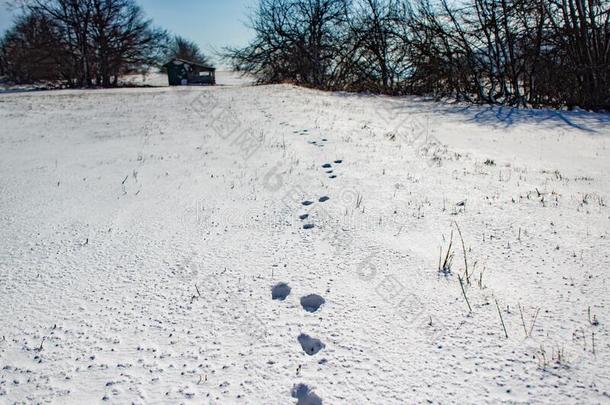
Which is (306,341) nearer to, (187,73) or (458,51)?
(458,51)

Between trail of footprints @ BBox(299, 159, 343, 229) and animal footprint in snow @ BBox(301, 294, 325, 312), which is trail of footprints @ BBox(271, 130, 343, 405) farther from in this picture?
trail of footprints @ BBox(299, 159, 343, 229)

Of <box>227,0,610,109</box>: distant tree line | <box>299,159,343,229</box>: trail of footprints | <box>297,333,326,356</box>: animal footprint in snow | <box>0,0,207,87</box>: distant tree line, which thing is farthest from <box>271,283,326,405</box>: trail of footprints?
<box>0,0,207,87</box>: distant tree line

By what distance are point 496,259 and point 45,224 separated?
4249 millimetres

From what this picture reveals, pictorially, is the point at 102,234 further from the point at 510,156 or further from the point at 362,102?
the point at 362,102

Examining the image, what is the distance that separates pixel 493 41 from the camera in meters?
12.8

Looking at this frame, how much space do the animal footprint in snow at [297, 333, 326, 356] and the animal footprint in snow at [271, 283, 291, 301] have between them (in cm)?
40

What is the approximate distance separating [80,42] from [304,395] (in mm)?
31940

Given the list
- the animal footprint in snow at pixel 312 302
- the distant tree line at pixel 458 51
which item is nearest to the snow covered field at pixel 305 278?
the animal footprint in snow at pixel 312 302

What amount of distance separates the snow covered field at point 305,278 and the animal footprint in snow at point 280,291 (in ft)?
0.06

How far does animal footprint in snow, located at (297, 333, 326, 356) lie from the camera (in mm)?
1943

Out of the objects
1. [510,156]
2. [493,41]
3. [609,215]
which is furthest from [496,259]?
[493,41]

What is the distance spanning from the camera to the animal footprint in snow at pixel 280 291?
7.89 feet

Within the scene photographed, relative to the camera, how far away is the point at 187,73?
32.6 meters

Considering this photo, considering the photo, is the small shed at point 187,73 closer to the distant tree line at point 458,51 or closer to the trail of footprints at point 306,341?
the distant tree line at point 458,51
